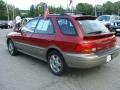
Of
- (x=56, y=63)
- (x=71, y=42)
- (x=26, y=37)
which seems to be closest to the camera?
(x=71, y=42)

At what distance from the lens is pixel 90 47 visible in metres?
4.59

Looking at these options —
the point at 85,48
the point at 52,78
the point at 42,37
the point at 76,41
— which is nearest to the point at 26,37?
the point at 42,37

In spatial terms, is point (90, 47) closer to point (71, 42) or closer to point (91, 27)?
point (71, 42)

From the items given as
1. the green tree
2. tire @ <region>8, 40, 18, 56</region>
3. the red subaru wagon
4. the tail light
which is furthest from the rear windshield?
the green tree

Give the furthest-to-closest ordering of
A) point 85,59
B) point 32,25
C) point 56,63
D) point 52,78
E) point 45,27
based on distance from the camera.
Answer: point 32,25 → point 45,27 → point 56,63 → point 52,78 → point 85,59

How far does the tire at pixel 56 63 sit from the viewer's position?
5066 mm

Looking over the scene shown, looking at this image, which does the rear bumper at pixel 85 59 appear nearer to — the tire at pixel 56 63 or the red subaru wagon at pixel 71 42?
the red subaru wagon at pixel 71 42

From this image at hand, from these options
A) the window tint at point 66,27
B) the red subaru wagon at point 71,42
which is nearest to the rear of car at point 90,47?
the red subaru wagon at point 71,42

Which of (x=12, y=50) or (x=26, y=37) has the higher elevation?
(x=26, y=37)

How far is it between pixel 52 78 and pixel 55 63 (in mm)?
435

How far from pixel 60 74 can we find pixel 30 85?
0.90m

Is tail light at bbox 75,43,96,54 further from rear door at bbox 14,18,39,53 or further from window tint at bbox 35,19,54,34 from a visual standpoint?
rear door at bbox 14,18,39,53

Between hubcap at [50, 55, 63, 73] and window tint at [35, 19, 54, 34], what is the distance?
693mm

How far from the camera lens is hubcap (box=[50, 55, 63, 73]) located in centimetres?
520
